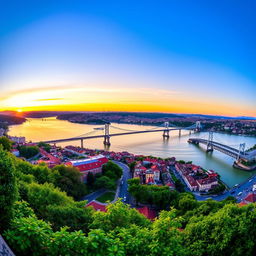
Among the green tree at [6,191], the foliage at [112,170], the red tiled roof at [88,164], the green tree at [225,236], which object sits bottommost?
the foliage at [112,170]

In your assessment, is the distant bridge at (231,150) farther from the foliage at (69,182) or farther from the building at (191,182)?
the foliage at (69,182)

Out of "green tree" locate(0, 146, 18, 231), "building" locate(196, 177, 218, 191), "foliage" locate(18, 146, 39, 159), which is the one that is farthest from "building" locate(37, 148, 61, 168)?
"green tree" locate(0, 146, 18, 231)

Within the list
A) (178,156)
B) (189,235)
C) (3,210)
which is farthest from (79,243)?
(178,156)

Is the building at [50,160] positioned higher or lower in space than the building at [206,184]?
higher

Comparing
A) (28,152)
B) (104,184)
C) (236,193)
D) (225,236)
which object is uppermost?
(225,236)

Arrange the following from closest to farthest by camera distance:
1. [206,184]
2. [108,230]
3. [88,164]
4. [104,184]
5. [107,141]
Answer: [108,230], [104,184], [206,184], [88,164], [107,141]

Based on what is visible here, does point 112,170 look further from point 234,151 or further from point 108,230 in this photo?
point 234,151

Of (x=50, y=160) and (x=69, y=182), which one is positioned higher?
(x=69, y=182)

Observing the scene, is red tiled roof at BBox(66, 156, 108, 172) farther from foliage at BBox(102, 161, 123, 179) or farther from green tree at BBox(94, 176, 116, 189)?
green tree at BBox(94, 176, 116, 189)

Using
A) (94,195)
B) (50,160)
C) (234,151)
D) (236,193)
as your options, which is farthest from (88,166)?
(234,151)

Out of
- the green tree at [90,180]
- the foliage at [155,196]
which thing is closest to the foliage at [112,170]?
the green tree at [90,180]
